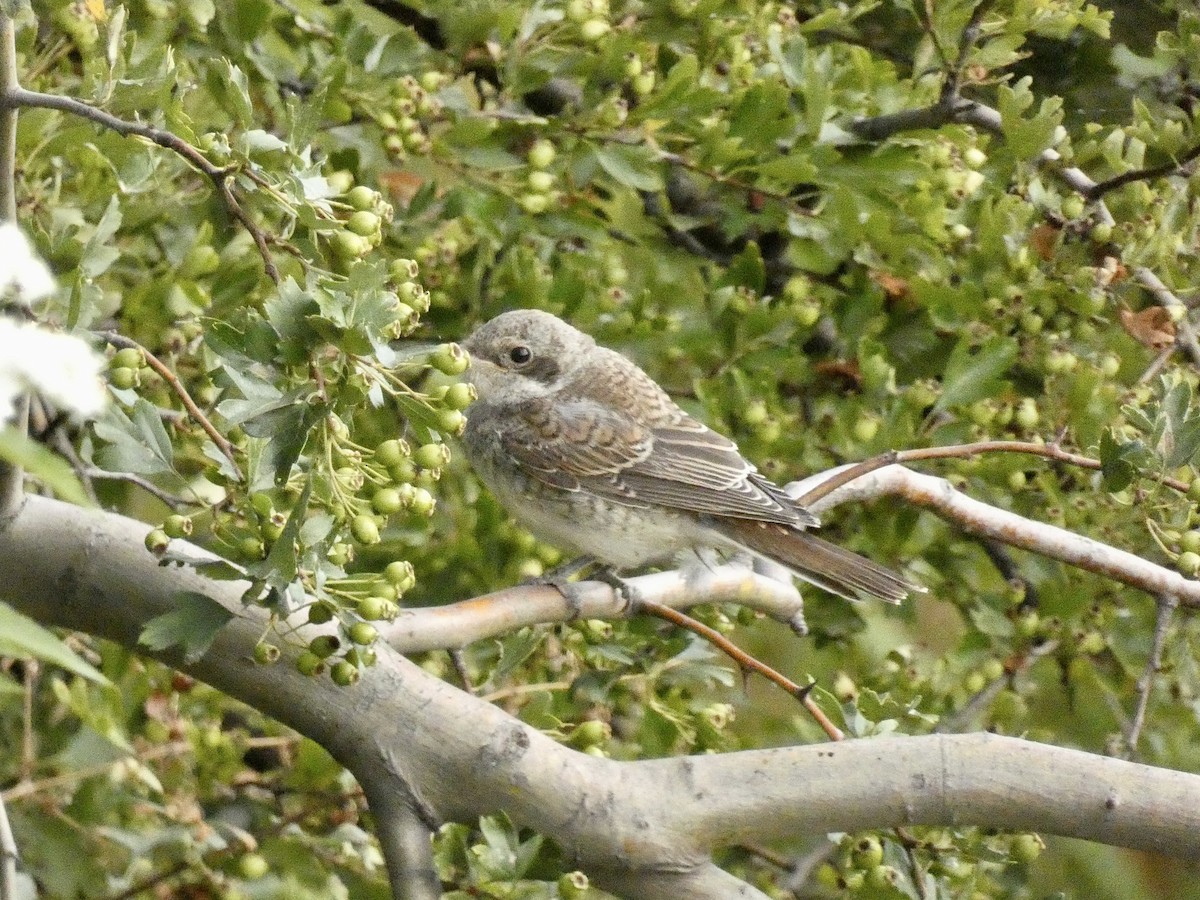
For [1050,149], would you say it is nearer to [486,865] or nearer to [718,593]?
[718,593]

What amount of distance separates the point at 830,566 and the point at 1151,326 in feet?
2.97

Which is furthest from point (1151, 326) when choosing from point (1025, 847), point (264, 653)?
point (264, 653)

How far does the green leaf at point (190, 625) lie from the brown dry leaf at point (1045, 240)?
201 centimetres

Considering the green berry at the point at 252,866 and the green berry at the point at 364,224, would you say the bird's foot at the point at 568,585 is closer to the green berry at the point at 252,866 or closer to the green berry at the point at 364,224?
the green berry at the point at 252,866

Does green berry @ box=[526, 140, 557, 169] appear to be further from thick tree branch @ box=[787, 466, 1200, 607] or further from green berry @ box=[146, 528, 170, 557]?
green berry @ box=[146, 528, 170, 557]

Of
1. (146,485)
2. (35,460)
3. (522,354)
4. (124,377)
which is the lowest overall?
(522,354)

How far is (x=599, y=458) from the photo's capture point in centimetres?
414

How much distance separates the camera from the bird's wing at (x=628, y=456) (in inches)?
153

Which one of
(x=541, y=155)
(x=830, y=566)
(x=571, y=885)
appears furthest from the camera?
(x=830, y=566)

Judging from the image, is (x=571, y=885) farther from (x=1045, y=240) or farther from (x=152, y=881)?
(x=1045, y=240)

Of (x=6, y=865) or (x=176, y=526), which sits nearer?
(x=6, y=865)

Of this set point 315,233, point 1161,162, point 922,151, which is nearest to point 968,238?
point 922,151

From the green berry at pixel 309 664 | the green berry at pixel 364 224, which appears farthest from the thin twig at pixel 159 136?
the green berry at pixel 309 664

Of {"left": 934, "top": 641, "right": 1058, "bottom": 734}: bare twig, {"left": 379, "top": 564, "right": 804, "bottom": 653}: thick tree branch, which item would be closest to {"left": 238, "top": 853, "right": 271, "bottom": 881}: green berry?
{"left": 379, "top": 564, "right": 804, "bottom": 653}: thick tree branch
